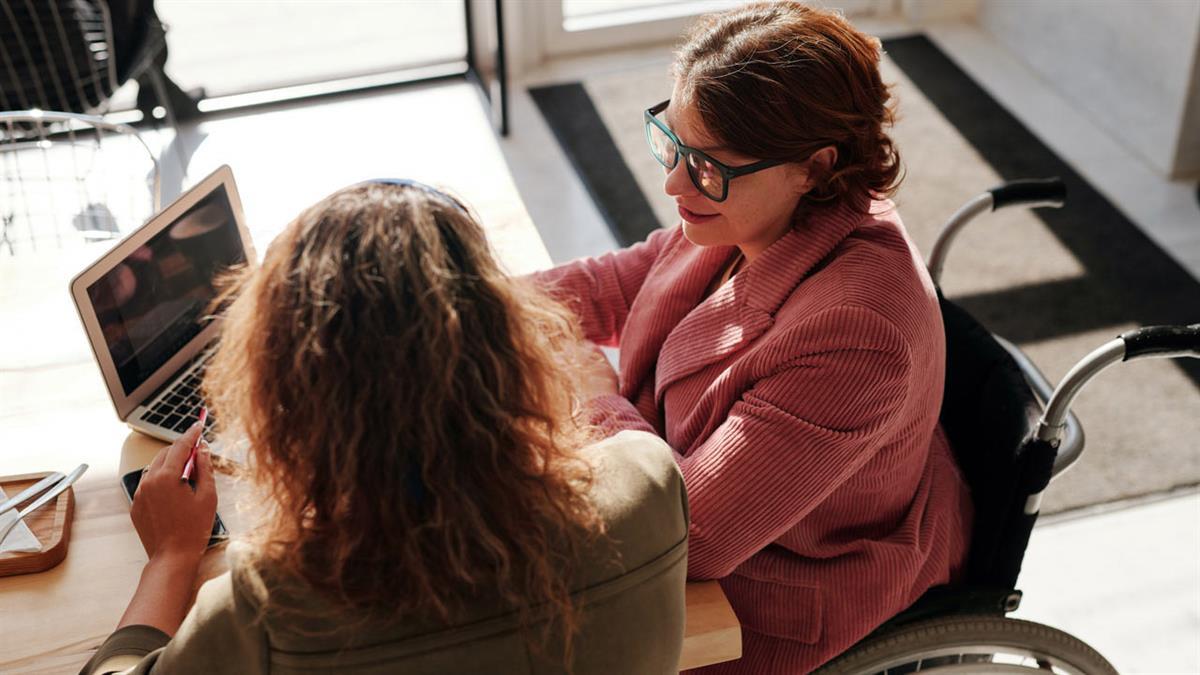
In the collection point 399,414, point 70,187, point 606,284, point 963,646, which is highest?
point 399,414

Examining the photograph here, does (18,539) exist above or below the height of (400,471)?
below

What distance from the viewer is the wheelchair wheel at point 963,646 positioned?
1.48 meters

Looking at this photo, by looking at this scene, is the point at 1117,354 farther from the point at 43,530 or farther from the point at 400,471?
the point at 43,530

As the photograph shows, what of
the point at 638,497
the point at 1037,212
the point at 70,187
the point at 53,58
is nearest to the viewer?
the point at 638,497

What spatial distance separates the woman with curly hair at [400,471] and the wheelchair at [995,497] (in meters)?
0.57

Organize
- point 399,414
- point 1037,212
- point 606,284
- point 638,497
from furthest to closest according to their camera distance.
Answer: point 1037,212 < point 606,284 < point 638,497 < point 399,414

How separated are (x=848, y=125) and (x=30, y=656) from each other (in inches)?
42.7

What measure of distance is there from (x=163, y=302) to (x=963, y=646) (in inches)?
44.0

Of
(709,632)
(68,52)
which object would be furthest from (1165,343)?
(68,52)

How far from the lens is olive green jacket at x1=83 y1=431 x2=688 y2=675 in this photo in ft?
3.29

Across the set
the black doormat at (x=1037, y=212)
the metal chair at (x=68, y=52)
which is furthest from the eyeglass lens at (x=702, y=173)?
the metal chair at (x=68, y=52)

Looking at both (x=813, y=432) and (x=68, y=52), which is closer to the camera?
(x=813, y=432)

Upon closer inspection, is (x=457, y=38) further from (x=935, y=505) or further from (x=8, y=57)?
(x=935, y=505)

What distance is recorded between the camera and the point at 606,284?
1.84 meters
